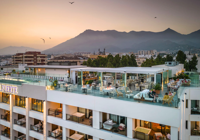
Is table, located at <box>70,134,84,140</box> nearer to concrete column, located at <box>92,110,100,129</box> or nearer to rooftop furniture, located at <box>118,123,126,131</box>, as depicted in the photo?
concrete column, located at <box>92,110,100,129</box>

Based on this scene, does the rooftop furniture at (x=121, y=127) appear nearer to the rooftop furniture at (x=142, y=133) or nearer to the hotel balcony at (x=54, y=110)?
the rooftop furniture at (x=142, y=133)

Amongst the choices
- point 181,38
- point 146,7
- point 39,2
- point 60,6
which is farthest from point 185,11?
point 39,2

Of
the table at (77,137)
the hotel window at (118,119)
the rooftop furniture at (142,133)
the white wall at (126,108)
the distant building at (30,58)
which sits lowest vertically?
the table at (77,137)

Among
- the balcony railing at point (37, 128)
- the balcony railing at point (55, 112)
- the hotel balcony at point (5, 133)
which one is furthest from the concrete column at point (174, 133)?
the hotel balcony at point (5, 133)

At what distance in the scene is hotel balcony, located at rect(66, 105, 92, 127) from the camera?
575 inches

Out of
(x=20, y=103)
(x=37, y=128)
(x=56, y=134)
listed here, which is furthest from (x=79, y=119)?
(x=20, y=103)

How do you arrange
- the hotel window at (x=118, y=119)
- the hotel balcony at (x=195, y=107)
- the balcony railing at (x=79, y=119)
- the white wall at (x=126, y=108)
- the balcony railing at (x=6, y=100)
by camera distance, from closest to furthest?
the white wall at (x=126, y=108)
the hotel window at (x=118, y=119)
the balcony railing at (x=79, y=119)
the hotel balcony at (x=195, y=107)
the balcony railing at (x=6, y=100)

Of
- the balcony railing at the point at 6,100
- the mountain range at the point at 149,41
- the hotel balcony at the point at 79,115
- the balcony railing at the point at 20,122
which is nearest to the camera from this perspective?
the hotel balcony at the point at 79,115

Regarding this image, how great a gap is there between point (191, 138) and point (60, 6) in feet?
246

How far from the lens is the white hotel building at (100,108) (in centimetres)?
1087

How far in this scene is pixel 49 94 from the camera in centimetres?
1630

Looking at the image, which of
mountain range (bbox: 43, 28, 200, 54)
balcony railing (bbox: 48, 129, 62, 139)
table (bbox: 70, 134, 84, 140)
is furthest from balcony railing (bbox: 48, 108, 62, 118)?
mountain range (bbox: 43, 28, 200, 54)

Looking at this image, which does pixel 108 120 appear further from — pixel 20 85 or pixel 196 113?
pixel 20 85

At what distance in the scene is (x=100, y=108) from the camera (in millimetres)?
A: 12836
